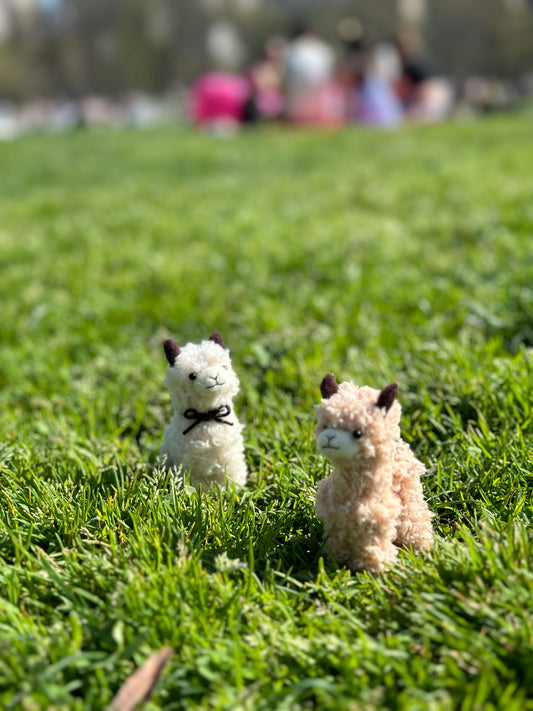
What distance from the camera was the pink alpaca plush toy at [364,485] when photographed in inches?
63.5

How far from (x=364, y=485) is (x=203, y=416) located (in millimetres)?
528

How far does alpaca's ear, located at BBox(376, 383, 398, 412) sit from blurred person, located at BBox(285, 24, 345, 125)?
16.1m

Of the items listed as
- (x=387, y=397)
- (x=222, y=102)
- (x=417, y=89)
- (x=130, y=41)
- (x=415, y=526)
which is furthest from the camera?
(x=130, y=41)

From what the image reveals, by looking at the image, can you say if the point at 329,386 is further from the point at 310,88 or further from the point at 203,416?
the point at 310,88

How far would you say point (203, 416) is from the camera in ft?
6.44

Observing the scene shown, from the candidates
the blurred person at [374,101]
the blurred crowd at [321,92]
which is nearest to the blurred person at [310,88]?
the blurred crowd at [321,92]

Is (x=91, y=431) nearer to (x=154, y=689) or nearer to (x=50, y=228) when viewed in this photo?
(x=154, y=689)

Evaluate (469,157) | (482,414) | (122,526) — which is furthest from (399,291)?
(469,157)

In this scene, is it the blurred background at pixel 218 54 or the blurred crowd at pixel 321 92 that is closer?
the blurred crowd at pixel 321 92

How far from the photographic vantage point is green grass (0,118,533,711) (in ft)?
4.66

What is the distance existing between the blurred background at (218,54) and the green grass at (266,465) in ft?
44.6

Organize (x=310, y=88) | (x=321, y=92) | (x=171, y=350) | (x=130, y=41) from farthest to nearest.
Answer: (x=130, y=41) < (x=321, y=92) < (x=310, y=88) < (x=171, y=350)

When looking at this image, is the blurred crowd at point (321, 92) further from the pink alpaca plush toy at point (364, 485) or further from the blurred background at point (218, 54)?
the pink alpaca plush toy at point (364, 485)

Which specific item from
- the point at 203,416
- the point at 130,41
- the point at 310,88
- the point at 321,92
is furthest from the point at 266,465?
the point at 130,41
